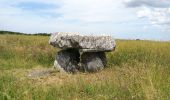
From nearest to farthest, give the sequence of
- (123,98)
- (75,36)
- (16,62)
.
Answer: (123,98) < (75,36) < (16,62)

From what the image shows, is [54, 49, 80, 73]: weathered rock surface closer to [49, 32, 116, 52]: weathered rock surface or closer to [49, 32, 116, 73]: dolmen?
[49, 32, 116, 73]: dolmen

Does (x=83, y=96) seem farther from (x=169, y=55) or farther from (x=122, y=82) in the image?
(x=169, y=55)

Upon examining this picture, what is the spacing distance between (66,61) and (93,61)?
1022 millimetres

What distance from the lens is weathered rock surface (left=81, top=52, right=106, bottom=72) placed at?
1576 centimetres

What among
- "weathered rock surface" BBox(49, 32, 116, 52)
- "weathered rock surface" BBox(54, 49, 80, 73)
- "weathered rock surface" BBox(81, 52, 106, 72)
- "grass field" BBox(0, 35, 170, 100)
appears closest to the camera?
"grass field" BBox(0, 35, 170, 100)

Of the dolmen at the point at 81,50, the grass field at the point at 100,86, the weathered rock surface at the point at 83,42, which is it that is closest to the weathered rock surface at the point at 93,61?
the dolmen at the point at 81,50

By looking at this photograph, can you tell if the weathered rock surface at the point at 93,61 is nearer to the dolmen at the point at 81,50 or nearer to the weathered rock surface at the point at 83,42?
the dolmen at the point at 81,50

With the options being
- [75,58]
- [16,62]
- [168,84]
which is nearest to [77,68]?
[75,58]

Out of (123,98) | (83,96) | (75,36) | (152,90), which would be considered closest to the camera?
(152,90)

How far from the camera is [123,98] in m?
9.08

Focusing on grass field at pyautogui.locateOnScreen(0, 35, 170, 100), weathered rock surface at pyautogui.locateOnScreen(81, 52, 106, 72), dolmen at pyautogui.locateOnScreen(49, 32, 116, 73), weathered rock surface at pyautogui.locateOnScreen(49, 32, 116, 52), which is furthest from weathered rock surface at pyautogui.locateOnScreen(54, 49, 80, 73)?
grass field at pyautogui.locateOnScreen(0, 35, 170, 100)

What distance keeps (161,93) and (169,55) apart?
8.51 meters

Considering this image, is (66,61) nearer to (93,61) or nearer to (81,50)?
(81,50)

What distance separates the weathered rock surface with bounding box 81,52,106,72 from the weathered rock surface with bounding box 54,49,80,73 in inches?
15.9
